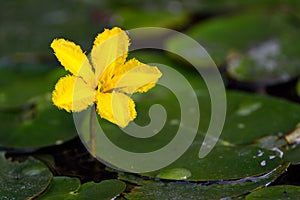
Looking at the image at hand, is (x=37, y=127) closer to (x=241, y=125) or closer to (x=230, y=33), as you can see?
(x=241, y=125)

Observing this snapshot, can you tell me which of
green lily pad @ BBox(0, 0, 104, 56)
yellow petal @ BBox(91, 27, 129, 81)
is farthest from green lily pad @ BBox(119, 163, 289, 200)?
green lily pad @ BBox(0, 0, 104, 56)

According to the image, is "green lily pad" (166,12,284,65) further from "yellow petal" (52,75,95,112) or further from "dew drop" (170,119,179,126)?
"yellow petal" (52,75,95,112)

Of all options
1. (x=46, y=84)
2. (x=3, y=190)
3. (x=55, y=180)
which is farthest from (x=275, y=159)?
(x=46, y=84)

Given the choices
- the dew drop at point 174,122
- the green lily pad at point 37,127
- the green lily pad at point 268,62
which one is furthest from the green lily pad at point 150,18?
the dew drop at point 174,122

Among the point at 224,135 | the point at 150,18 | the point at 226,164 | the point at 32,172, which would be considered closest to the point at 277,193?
the point at 226,164

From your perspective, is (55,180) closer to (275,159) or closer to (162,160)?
(162,160)
